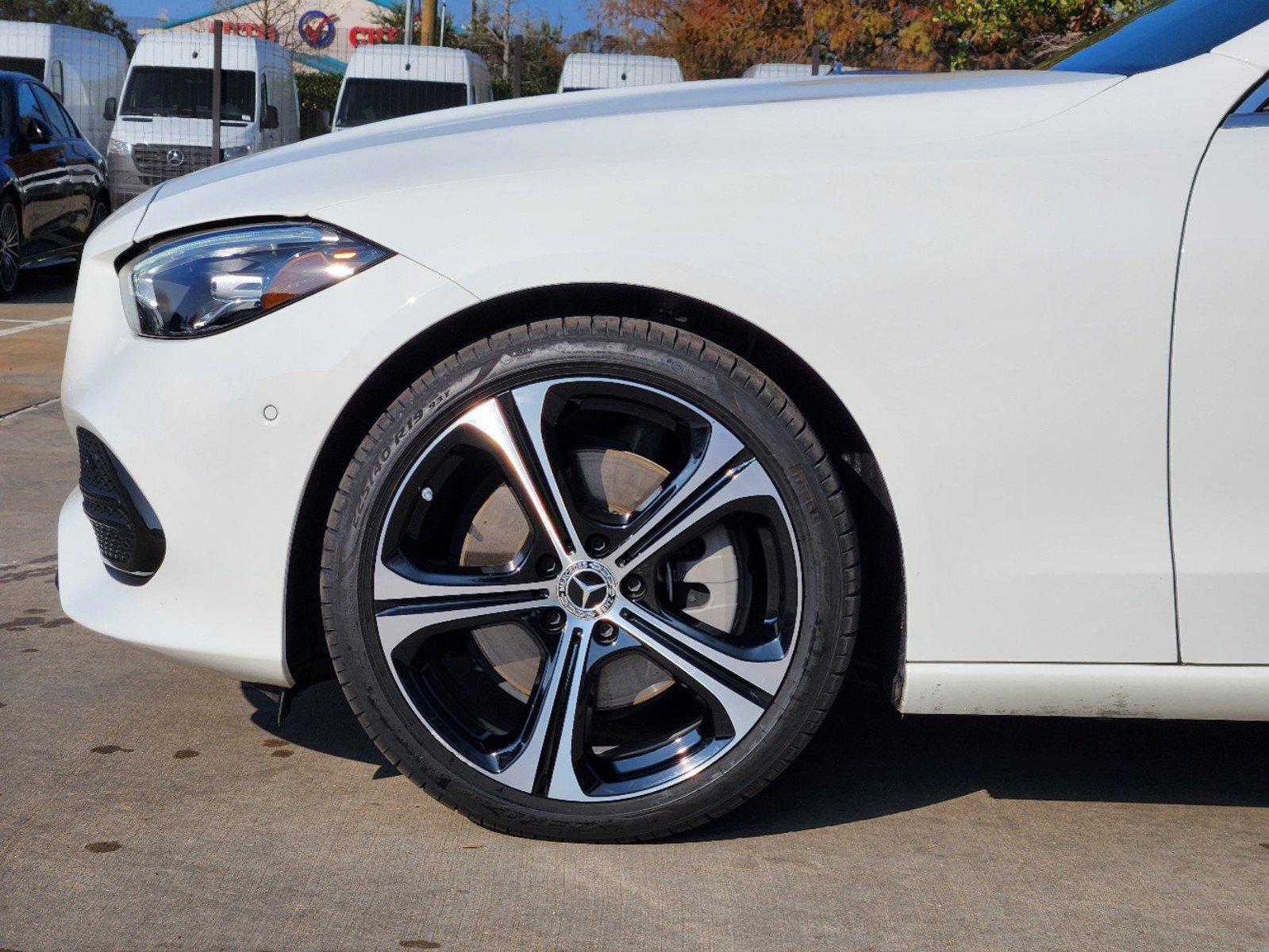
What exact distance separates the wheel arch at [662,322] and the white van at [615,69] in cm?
1368

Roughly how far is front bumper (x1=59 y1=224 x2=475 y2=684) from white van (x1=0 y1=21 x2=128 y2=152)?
53.3 feet

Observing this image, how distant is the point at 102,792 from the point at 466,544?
0.82m

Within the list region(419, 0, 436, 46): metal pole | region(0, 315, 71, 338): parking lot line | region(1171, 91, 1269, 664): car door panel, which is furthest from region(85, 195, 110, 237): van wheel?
region(419, 0, 436, 46): metal pole

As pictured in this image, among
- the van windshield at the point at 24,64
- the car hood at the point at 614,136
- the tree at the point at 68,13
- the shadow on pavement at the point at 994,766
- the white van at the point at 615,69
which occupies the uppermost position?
the tree at the point at 68,13

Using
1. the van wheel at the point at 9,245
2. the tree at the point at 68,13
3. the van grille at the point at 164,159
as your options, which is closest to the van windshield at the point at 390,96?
the van grille at the point at 164,159

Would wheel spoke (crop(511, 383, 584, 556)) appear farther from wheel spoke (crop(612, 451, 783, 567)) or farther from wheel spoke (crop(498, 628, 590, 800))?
wheel spoke (crop(498, 628, 590, 800))

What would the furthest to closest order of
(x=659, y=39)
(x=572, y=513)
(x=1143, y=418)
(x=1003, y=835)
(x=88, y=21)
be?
(x=88, y=21), (x=659, y=39), (x=1003, y=835), (x=572, y=513), (x=1143, y=418)

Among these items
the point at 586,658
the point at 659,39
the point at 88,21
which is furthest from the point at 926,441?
the point at 88,21

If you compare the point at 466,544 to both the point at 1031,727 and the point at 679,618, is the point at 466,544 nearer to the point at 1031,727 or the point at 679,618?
the point at 679,618

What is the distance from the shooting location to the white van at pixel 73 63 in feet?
58.4

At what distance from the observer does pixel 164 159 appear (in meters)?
15.9

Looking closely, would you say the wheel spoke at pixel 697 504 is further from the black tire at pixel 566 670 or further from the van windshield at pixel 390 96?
the van windshield at pixel 390 96

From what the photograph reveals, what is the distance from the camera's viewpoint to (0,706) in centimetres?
287

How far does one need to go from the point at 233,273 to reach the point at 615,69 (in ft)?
45.7
